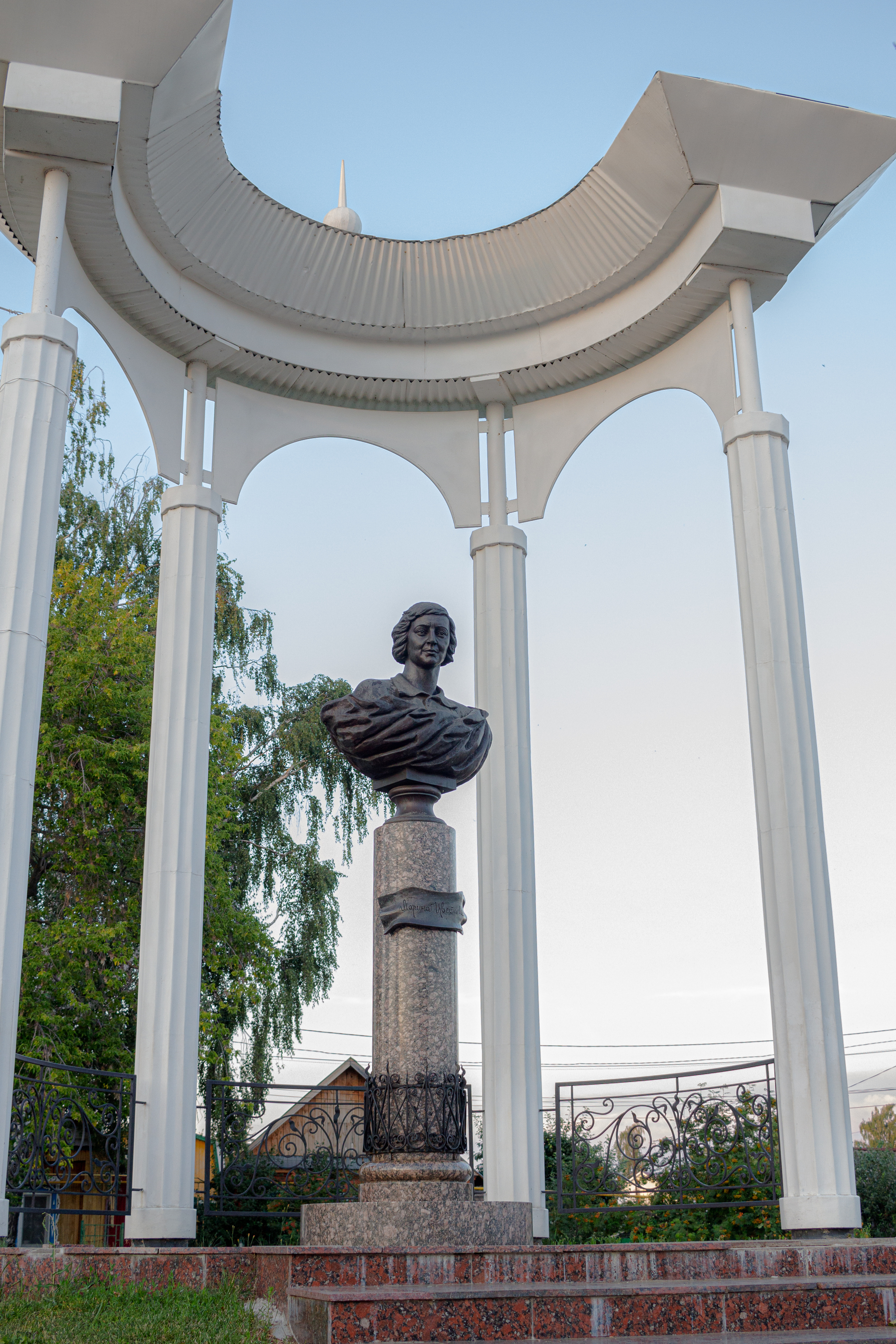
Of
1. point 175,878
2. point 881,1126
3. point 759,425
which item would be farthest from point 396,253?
point 881,1126

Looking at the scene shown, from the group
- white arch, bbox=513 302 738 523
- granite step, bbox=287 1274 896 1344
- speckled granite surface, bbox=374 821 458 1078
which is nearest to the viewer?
granite step, bbox=287 1274 896 1344

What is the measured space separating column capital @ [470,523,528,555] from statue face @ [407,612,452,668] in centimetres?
302

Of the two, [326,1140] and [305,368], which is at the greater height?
[305,368]

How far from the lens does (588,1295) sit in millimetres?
5043

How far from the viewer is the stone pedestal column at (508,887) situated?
31.0 ft

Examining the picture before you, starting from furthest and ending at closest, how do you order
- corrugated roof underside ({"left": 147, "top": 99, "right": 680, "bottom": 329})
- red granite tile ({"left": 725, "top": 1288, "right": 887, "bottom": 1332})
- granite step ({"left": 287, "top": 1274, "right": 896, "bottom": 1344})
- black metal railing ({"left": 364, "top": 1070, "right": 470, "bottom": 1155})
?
corrugated roof underside ({"left": 147, "top": 99, "right": 680, "bottom": 329})
black metal railing ({"left": 364, "top": 1070, "right": 470, "bottom": 1155})
red granite tile ({"left": 725, "top": 1288, "right": 887, "bottom": 1332})
granite step ({"left": 287, "top": 1274, "right": 896, "bottom": 1344})

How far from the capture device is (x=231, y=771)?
18750mm

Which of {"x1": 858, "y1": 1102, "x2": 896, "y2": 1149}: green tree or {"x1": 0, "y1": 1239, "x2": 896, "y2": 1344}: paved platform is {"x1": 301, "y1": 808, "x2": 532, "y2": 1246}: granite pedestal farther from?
{"x1": 858, "y1": 1102, "x2": 896, "y2": 1149}: green tree

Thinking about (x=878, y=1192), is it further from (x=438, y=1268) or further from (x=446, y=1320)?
(x=446, y=1320)

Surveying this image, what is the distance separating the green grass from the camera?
5.06m

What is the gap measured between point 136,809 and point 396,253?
28.2ft

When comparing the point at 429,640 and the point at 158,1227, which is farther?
the point at 158,1227

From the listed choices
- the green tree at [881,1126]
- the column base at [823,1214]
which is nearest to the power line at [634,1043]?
the green tree at [881,1126]

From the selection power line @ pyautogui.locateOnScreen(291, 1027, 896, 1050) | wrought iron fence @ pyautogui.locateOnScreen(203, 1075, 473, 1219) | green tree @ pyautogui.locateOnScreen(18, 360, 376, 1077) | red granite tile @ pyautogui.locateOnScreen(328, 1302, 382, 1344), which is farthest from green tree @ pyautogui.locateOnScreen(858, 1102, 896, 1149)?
red granite tile @ pyautogui.locateOnScreen(328, 1302, 382, 1344)
